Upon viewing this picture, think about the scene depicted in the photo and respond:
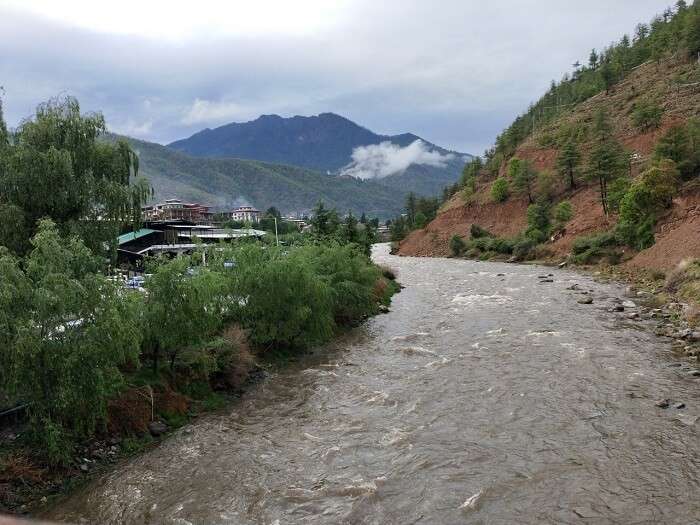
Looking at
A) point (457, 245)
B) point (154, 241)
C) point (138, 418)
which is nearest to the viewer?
point (138, 418)

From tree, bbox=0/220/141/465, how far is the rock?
285 centimetres

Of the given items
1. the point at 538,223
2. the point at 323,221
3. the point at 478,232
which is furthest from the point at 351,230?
the point at 478,232

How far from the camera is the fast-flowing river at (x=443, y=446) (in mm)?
12820

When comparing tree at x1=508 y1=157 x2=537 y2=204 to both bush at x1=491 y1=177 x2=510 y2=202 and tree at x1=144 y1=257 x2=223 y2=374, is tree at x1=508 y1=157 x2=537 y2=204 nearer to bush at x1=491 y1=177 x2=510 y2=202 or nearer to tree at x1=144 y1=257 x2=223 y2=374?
bush at x1=491 y1=177 x2=510 y2=202

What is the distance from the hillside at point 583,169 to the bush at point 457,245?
5169 mm

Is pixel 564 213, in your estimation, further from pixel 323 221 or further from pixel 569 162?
→ pixel 323 221

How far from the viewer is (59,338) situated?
45.3 ft

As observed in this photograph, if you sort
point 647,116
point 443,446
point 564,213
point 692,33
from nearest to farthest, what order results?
point 443,446 < point 564,213 < point 647,116 < point 692,33

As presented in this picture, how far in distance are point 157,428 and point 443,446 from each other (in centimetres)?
1015

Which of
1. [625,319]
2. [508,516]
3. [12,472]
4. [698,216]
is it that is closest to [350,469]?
[508,516]

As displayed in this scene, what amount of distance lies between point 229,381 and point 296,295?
20.5 ft

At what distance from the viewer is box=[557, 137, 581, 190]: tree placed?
9112 cm

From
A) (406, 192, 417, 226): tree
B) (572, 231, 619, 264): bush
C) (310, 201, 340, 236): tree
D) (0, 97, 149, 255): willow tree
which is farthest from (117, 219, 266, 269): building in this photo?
(406, 192, 417, 226): tree

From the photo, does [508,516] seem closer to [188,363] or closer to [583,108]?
[188,363]
